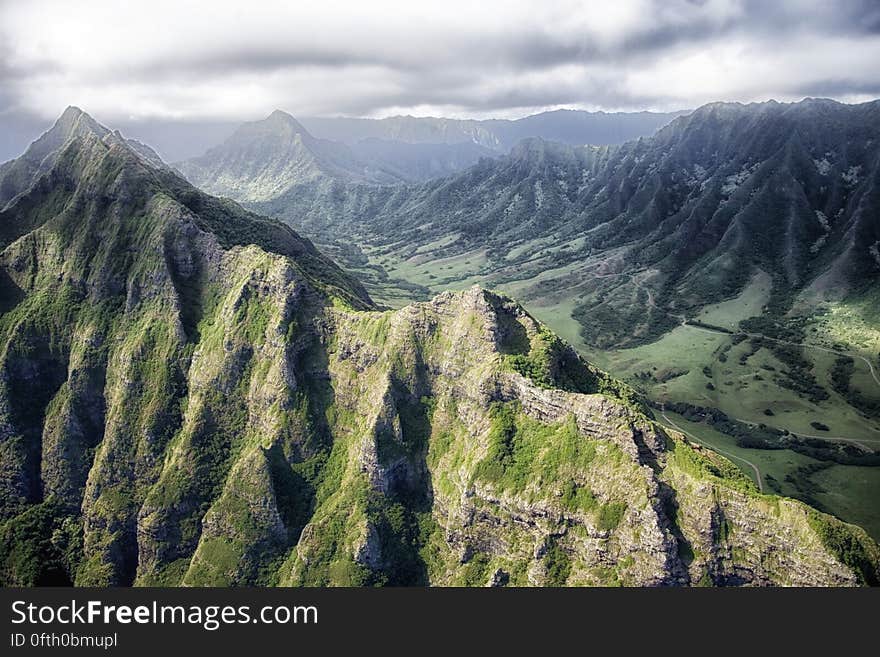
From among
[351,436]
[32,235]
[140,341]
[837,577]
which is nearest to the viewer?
[837,577]

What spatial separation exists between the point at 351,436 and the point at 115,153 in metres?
127

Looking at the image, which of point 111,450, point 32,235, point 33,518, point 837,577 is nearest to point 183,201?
point 32,235

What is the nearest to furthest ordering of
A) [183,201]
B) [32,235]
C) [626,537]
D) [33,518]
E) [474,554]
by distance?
1. [626,537]
2. [474,554]
3. [33,518]
4. [32,235]
5. [183,201]

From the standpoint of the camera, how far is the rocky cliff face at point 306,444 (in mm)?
88812

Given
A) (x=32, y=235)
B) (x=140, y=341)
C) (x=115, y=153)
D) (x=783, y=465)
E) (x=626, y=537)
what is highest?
(x=115, y=153)

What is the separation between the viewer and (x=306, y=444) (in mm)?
124875

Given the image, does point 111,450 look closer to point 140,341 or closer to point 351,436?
point 140,341

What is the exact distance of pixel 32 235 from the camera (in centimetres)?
17362

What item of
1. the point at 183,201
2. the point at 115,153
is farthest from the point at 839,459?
the point at 115,153

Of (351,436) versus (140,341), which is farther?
(140,341)

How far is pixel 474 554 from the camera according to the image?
104188mm

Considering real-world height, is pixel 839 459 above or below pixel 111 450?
below

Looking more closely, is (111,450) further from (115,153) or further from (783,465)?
(783,465)

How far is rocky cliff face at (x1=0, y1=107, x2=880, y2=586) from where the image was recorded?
291ft
